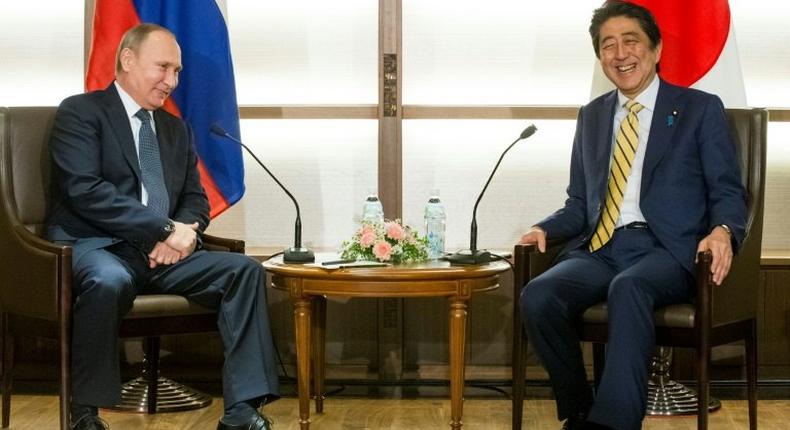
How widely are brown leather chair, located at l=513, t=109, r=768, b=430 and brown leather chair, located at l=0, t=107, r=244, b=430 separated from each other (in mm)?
1033

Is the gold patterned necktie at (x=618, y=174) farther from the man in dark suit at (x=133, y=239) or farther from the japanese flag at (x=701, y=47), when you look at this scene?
the man in dark suit at (x=133, y=239)

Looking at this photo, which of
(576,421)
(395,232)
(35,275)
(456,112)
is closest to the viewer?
(35,275)

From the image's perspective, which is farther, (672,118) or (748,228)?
(672,118)

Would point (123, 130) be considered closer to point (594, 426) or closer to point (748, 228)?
point (594, 426)

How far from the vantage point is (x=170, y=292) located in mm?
3398

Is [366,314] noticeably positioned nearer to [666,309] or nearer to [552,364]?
[552,364]

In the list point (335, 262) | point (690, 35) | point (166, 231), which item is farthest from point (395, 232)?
point (690, 35)

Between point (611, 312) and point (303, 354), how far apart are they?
100 cm

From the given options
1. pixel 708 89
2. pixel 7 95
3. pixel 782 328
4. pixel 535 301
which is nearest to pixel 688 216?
pixel 535 301

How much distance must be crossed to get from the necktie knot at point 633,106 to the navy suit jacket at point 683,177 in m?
0.07

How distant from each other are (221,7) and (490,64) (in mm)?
1111

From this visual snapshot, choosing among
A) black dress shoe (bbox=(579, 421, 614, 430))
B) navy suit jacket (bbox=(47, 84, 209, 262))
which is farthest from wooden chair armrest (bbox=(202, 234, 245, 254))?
black dress shoe (bbox=(579, 421, 614, 430))

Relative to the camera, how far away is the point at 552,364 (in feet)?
10.8

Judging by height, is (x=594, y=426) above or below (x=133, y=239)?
below
